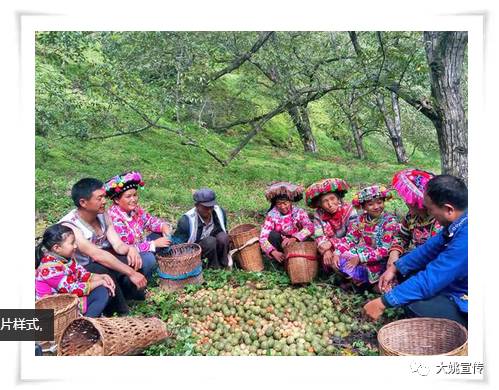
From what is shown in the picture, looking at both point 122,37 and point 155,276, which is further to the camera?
point 122,37

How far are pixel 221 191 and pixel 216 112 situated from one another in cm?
115

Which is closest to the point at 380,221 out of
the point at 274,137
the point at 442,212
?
the point at 442,212

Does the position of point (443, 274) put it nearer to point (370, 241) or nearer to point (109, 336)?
point (370, 241)

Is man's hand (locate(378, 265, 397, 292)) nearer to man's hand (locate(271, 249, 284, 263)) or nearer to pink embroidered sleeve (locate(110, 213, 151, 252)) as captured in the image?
man's hand (locate(271, 249, 284, 263))

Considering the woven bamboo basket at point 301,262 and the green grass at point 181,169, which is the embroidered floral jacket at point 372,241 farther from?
the green grass at point 181,169

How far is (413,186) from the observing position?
336 cm

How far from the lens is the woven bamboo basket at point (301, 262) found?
3.85 meters

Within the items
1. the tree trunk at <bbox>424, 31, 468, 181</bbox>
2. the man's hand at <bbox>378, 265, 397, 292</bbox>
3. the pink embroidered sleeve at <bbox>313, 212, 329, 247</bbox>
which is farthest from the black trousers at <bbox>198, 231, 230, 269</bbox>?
the tree trunk at <bbox>424, 31, 468, 181</bbox>

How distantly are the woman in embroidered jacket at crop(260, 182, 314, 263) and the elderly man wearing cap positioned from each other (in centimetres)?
38

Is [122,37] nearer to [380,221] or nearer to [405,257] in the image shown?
[380,221]

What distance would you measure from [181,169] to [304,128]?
2259 millimetres

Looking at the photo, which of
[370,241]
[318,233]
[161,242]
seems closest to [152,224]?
[161,242]
